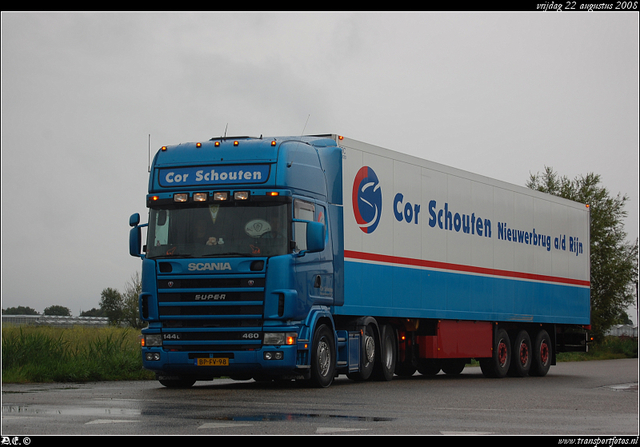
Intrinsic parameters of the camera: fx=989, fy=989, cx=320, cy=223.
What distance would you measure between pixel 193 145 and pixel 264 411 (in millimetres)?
5945

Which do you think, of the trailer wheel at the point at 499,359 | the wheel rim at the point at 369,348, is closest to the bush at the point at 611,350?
the trailer wheel at the point at 499,359

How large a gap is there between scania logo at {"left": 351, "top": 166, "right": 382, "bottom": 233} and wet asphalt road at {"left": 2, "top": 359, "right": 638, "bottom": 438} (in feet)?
9.33

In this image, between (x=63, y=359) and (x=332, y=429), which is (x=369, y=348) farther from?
(x=332, y=429)

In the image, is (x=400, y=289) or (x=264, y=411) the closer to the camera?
(x=264, y=411)

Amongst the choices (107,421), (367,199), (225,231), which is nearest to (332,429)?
(107,421)

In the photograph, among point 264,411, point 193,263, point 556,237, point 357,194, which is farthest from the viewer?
point 556,237

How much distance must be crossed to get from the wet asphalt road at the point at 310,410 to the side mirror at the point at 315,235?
2.17 metres

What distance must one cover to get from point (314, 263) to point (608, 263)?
42.9 m

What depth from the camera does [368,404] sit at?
41.0 feet

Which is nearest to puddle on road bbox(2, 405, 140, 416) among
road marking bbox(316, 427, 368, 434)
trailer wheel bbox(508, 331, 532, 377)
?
road marking bbox(316, 427, 368, 434)

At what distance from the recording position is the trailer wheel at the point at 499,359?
2223 centimetres

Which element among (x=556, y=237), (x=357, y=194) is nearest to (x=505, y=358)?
(x=556, y=237)

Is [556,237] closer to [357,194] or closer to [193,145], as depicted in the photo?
[357,194]
